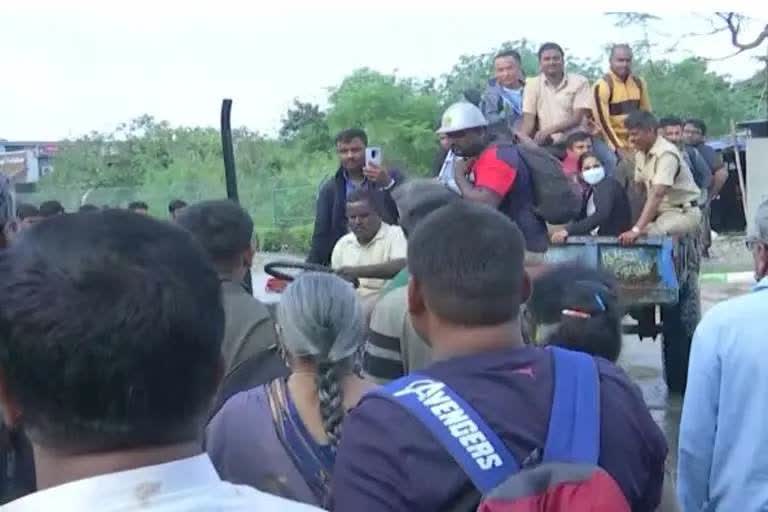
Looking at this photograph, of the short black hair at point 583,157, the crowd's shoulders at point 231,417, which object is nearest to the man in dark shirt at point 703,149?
the short black hair at point 583,157

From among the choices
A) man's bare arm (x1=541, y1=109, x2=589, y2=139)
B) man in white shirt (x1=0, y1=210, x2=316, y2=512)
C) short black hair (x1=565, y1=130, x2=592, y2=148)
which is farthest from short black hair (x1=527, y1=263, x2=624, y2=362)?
man's bare arm (x1=541, y1=109, x2=589, y2=139)

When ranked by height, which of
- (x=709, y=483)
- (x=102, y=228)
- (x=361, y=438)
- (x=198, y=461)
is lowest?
(x=709, y=483)

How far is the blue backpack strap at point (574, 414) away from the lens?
2.23 m

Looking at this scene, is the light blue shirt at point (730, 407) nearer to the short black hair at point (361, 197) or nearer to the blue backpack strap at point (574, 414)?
the blue backpack strap at point (574, 414)

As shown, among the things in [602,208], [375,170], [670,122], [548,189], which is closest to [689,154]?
[670,122]

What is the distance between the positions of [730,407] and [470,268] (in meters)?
1.24

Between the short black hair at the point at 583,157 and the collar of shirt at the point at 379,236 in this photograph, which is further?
the short black hair at the point at 583,157

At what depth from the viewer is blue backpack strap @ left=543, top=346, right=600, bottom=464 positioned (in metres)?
2.23

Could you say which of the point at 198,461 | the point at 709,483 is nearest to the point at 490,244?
the point at 198,461

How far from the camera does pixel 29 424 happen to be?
148cm

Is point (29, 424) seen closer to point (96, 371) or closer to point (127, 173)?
point (96, 371)

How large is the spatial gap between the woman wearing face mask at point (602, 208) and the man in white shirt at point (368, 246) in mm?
2151

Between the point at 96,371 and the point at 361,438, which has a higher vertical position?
the point at 96,371

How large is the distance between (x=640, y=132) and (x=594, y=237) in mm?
1221
